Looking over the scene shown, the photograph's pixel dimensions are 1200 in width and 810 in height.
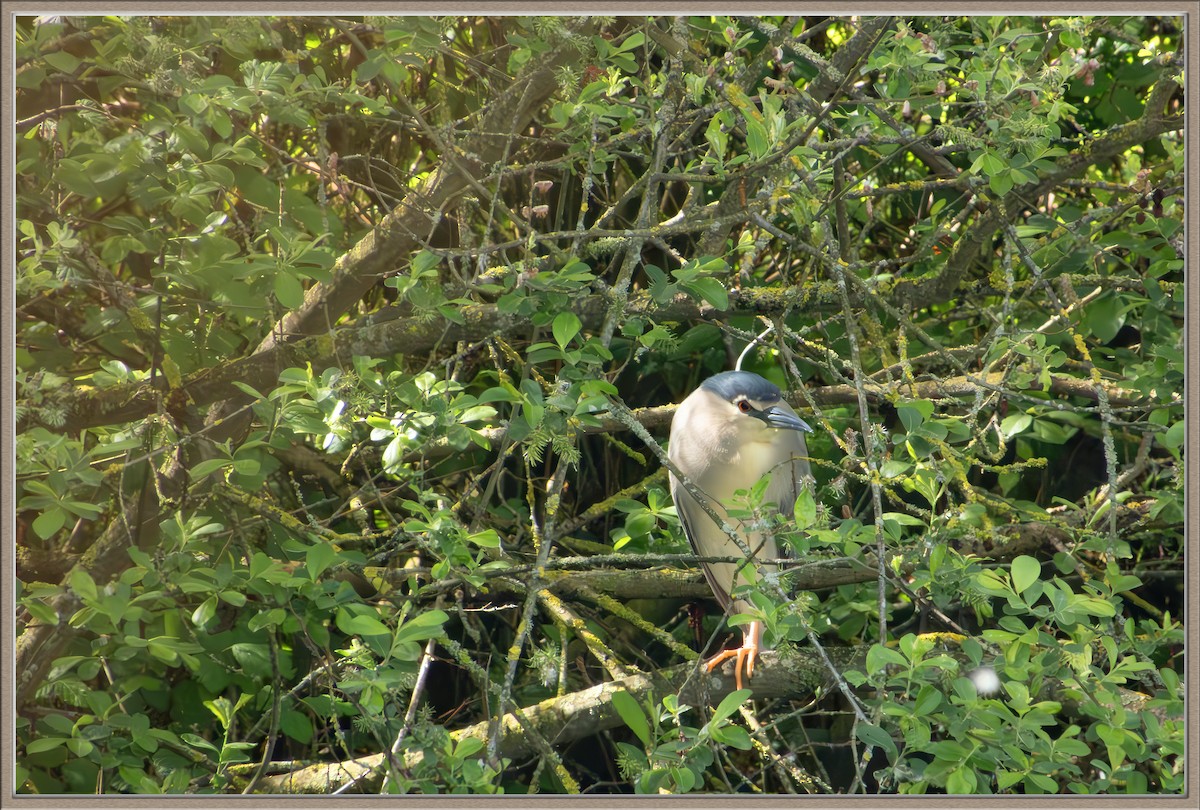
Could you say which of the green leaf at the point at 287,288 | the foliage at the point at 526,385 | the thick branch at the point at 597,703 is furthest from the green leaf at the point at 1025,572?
the green leaf at the point at 287,288

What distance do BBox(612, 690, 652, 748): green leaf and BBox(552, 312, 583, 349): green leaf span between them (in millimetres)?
540

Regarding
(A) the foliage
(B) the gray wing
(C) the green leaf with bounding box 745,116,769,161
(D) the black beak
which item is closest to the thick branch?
(A) the foliage

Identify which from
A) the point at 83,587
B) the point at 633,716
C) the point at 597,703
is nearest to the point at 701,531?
the point at 597,703

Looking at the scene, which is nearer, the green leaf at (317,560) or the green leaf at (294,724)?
the green leaf at (317,560)

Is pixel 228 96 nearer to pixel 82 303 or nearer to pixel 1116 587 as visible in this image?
pixel 82 303

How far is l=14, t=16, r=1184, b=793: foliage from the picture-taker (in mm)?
1583

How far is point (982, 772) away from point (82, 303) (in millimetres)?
1791

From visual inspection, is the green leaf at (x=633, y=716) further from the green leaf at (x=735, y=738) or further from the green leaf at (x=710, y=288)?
the green leaf at (x=710, y=288)

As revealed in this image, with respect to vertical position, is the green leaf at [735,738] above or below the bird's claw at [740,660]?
above

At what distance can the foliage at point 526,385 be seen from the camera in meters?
1.58

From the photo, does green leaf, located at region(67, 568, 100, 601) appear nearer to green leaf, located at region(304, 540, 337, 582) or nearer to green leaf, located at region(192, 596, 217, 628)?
green leaf, located at region(192, 596, 217, 628)

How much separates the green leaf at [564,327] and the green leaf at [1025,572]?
0.70m

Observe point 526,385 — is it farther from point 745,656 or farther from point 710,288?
point 745,656

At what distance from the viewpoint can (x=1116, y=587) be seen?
5.53ft
